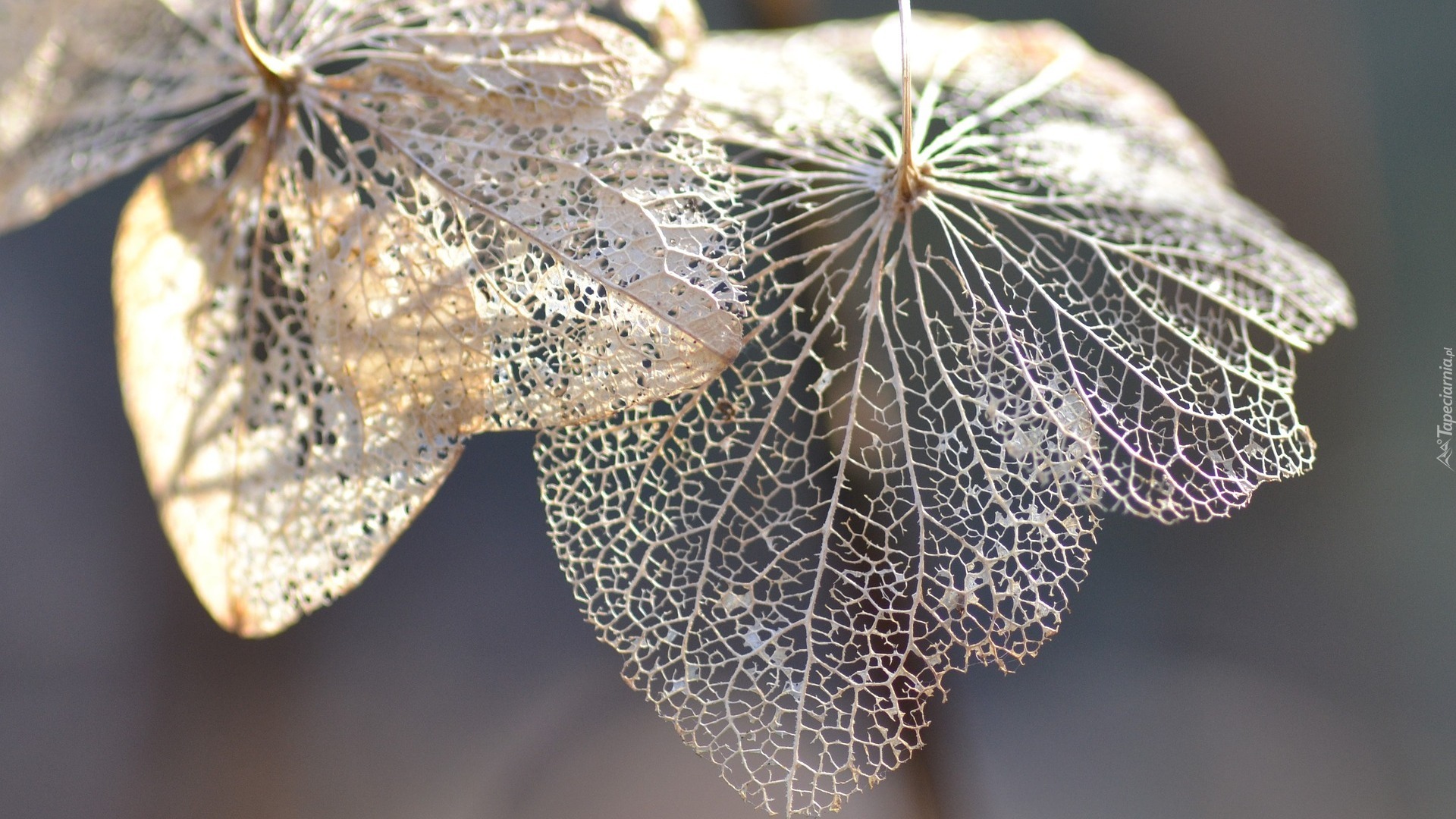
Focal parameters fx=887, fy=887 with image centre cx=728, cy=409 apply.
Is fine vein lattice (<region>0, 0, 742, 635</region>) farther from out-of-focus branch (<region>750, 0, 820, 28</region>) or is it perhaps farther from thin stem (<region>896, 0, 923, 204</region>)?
out-of-focus branch (<region>750, 0, 820, 28</region>)

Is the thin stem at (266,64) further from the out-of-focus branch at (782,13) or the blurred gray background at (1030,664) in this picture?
the out-of-focus branch at (782,13)

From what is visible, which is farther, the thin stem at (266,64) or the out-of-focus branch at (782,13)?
the out-of-focus branch at (782,13)

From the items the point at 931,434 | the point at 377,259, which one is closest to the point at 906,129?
the point at 931,434

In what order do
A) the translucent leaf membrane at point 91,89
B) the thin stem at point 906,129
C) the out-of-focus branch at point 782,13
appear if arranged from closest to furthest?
the thin stem at point 906,129 < the translucent leaf membrane at point 91,89 < the out-of-focus branch at point 782,13

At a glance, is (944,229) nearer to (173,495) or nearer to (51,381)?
(173,495)

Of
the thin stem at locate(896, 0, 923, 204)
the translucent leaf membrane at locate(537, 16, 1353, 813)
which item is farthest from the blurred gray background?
the thin stem at locate(896, 0, 923, 204)

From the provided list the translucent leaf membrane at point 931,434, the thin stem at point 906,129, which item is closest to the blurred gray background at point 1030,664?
the translucent leaf membrane at point 931,434

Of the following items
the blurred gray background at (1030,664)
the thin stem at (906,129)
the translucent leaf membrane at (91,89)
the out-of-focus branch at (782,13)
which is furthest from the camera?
the out-of-focus branch at (782,13)
